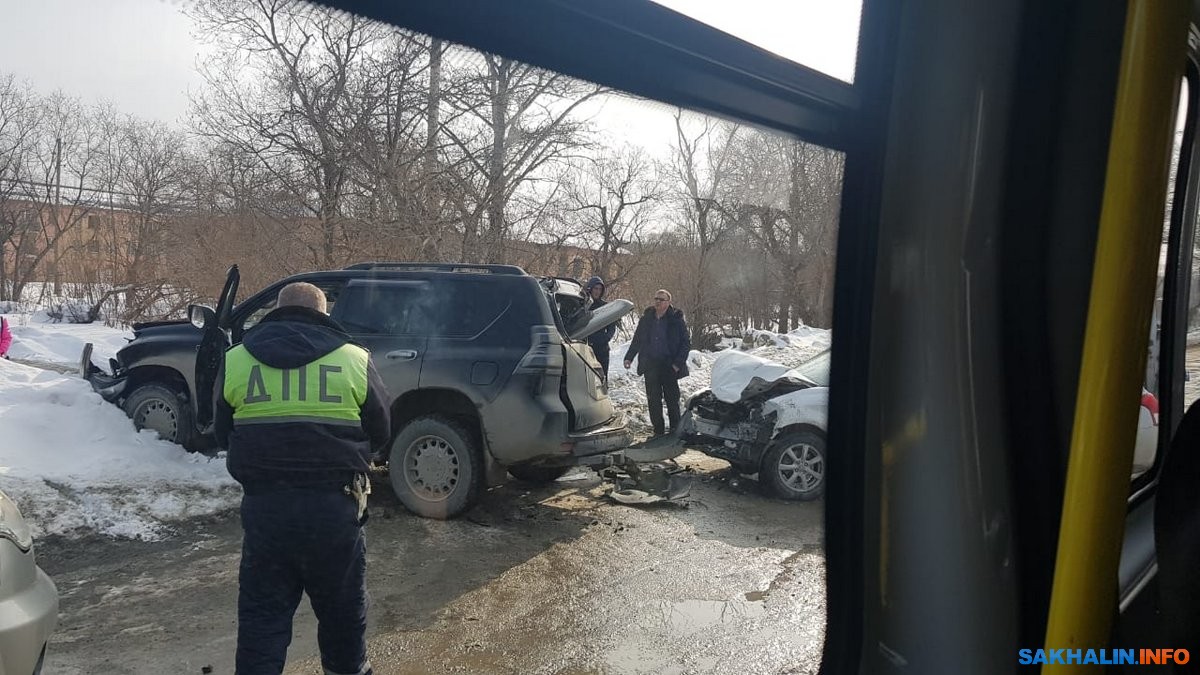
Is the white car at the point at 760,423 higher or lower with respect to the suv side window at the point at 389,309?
lower

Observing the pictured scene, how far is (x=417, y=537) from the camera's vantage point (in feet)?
17.8

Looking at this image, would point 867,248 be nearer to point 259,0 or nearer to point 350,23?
point 350,23

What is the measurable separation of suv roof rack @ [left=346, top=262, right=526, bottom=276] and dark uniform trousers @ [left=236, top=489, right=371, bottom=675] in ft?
8.70

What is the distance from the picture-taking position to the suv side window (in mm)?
5715

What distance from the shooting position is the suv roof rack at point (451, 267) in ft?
18.0

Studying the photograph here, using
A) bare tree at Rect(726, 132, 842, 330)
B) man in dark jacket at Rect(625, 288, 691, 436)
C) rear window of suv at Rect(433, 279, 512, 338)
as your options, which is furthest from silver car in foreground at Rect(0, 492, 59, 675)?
man in dark jacket at Rect(625, 288, 691, 436)

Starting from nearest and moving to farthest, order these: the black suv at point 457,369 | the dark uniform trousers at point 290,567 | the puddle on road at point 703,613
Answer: the dark uniform trousers at point 290,567 → the puddle on road at point 703,613 → the black suv at point 457,369

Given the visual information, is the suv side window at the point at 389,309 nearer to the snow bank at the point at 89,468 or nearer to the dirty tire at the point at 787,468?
the snow bank at the point at 89,468

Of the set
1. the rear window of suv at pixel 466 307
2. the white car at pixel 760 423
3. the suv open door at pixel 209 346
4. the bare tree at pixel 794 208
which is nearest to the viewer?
the bare tree at pixel 794 208

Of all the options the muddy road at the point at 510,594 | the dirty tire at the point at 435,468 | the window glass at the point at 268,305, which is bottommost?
the muddy road at the point at 510,594

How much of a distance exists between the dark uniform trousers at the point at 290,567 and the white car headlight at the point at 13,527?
2.29ft

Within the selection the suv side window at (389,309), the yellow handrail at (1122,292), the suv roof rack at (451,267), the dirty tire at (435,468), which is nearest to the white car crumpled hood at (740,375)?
the suv roof rack at (451,267)

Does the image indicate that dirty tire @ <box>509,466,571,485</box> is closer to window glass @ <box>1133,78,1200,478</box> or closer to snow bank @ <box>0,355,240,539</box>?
snow bank @ <box>0,355,240,539</box>

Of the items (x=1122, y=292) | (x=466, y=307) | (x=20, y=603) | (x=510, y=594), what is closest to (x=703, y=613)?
(x=510, y=594)
